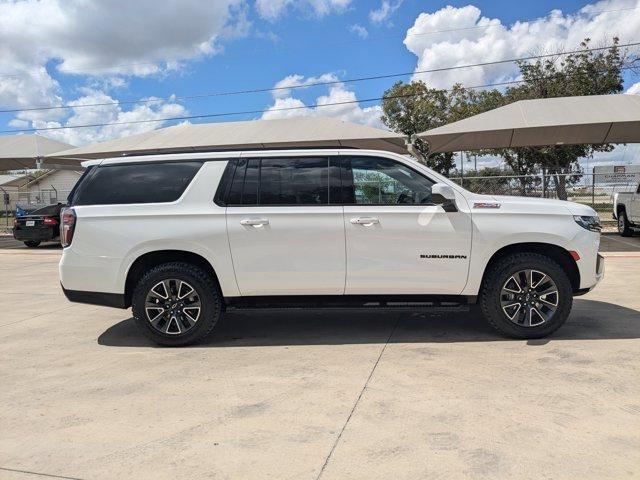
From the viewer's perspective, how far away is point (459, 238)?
519 cm

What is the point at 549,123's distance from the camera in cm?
1452

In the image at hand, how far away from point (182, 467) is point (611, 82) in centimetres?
3450

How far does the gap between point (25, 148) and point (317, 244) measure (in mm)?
20316

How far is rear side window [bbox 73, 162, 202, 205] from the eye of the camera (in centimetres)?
542

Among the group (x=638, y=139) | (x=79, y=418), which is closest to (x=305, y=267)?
(x=79, y=418)

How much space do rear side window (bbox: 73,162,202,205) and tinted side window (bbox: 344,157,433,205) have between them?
1598 millimetres

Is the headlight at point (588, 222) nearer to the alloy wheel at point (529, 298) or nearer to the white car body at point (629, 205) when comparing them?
the alloy wheel at point (529, 298)

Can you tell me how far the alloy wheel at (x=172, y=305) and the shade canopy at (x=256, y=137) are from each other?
10709 mm

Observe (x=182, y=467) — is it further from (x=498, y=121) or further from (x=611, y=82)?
(x=611, y=82)

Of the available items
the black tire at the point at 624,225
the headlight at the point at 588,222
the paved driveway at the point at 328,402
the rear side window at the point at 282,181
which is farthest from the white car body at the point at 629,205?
the rear side window at the point at 282,181

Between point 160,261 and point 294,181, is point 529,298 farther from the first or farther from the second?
point 160,261

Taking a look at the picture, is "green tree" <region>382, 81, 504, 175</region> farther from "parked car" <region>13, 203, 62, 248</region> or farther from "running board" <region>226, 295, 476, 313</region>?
"running board" <region>226, 295, 476, 313</region>

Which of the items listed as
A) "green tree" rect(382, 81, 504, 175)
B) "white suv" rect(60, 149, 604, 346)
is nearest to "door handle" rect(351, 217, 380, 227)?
"white suv" rect(60, 149, 604, 346)

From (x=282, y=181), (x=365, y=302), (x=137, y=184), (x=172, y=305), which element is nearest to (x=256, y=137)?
(x=137, y=184)
